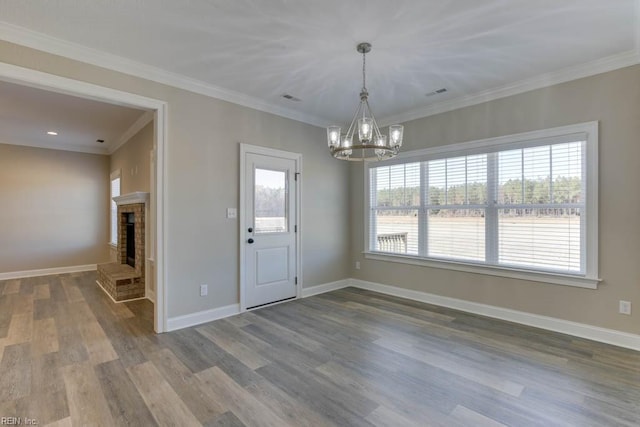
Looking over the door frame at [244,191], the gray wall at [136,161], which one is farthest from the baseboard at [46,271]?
the door frame at [244,191]

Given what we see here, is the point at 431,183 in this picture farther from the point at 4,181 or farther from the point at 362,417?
the point at 4,181

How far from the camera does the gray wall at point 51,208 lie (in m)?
6.00

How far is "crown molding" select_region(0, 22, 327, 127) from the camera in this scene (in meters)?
2.56

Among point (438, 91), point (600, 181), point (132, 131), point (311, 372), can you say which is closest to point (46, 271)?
point (132, 131)

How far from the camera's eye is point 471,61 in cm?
306

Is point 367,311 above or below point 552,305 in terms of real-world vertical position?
below

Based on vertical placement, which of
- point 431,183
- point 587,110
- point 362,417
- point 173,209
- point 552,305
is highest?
point 587,110

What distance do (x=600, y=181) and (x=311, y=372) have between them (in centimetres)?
333

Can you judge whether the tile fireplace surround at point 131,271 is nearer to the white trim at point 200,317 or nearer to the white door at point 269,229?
the white trim at point 200,317

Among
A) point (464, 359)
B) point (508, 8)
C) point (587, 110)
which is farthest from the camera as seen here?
point (587, 110)

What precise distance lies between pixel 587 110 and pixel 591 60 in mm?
471

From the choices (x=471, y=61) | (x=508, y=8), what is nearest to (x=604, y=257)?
(x=471, y=61)

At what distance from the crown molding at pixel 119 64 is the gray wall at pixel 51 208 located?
4.86 metres

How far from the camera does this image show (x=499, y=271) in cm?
378
